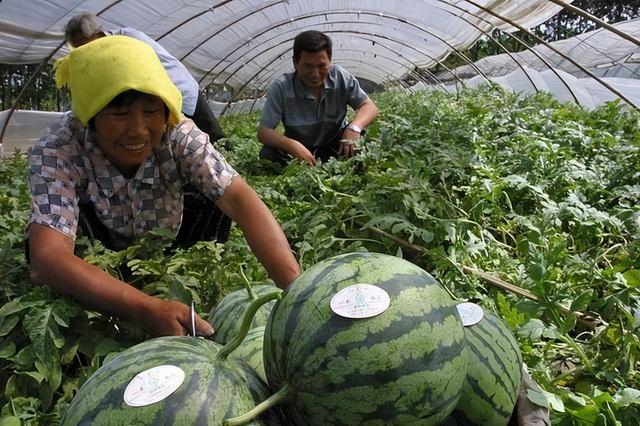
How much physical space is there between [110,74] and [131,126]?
220 millimetres

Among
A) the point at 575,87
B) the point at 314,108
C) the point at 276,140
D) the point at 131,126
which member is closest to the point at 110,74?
the point at 131,126

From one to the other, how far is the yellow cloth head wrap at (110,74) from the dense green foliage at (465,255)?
60cm

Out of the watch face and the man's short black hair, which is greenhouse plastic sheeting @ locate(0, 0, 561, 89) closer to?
the man's short black hair

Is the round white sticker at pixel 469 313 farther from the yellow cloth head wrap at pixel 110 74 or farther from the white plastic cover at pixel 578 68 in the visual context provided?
the white plastic cover at pixel 578 68

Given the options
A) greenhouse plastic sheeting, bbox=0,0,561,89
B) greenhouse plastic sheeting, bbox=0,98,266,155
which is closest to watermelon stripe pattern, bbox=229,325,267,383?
greenhouse plastic sheeting, bbox=0,0,561,89

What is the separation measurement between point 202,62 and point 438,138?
33.7 feet

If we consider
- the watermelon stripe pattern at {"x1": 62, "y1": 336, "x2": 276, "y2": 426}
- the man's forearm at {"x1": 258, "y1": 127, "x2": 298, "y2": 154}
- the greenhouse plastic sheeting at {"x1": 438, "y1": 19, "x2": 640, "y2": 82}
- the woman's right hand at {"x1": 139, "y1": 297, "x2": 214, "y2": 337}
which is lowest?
→ the greenhouse plastic sheeting at {"x1": 438, "y1": 19, "x2": 640, "y2": 82}

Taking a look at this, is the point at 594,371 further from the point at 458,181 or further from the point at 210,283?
the point at 458,181

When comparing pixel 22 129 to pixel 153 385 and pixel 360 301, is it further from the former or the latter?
pixel 360 301

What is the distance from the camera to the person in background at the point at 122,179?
6.41ft

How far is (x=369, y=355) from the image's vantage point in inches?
43.5

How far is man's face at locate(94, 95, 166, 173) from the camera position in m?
2.21

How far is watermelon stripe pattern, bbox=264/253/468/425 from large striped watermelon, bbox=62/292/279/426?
0.25 feet

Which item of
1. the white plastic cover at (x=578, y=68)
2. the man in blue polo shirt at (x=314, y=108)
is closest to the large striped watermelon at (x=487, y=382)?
the man in blue polo shirt at (x=314, y=108)
